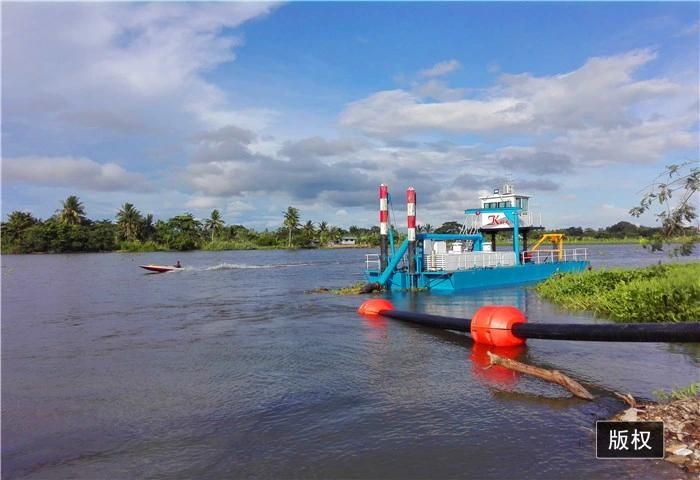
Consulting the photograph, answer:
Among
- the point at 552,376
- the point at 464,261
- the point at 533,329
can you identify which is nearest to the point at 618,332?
the point at 552,376

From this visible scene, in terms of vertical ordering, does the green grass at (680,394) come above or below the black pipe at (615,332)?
below

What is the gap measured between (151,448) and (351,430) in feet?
8.39

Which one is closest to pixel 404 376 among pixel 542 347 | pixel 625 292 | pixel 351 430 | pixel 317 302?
pixel 351 430

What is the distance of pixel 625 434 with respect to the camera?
19.5ft

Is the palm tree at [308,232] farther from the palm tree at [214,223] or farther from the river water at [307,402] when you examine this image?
the river water at [307,402]

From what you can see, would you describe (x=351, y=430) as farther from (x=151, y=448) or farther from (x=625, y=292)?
(x=625, y=292)

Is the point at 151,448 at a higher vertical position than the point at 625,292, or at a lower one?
lower

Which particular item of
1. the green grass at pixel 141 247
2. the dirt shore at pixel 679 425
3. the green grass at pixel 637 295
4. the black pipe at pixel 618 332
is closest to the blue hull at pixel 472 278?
the green grass at pixel 637 295

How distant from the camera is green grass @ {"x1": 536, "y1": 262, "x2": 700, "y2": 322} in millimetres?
12102

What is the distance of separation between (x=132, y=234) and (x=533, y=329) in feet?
350

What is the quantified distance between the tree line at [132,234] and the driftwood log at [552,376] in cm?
10125

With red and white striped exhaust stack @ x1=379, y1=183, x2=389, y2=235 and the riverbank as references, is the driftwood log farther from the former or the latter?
red and white striped exhaust stack @ x1=379, y1=183, x2=389, y2=235

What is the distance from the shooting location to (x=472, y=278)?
82.8ft

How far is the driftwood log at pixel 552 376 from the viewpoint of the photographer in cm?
780
